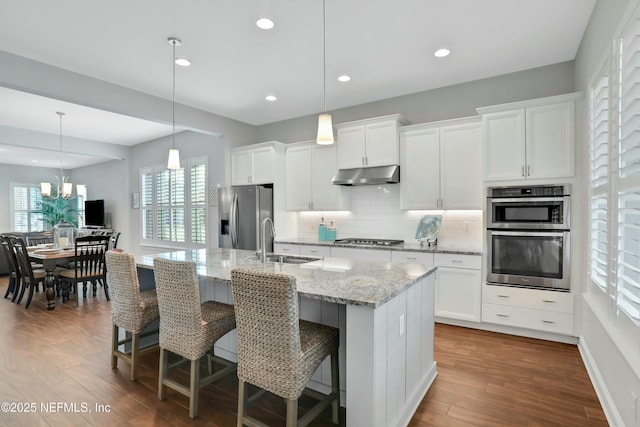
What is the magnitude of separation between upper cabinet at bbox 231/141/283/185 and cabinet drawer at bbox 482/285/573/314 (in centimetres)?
330

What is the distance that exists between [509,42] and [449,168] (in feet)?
4.38

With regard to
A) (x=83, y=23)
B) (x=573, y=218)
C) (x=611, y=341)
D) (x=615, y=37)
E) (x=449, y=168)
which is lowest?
(x=611, y=341)

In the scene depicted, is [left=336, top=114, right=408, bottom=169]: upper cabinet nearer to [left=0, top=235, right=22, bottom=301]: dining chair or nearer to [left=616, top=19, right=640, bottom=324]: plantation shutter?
[left=616, top=19, right=640, bottom=324]: plantation shutter

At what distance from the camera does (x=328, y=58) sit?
3.43 metres

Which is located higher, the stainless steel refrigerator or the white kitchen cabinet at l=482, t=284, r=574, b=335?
the stainless steel refrigerator

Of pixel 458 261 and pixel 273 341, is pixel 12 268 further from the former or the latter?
pixel 458 261

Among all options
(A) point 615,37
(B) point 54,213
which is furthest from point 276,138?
(B) point 54,213

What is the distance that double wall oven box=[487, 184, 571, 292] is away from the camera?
3211 millimetres

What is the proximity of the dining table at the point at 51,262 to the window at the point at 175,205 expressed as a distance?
193 centimetres

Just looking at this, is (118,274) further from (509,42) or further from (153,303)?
(509,42)

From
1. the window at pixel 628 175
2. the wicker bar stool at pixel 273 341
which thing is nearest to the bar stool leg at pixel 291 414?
the wicker bar stool at pixel 273 341

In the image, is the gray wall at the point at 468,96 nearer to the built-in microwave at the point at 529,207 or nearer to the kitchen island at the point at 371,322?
the built-in microwave at the point at 529,207

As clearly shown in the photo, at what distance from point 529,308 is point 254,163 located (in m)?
4.08

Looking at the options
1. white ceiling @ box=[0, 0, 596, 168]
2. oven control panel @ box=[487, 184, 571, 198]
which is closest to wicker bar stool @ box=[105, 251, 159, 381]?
white ceiling @ box=[0, 0, 596, 168]
